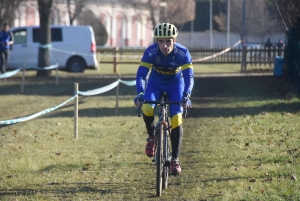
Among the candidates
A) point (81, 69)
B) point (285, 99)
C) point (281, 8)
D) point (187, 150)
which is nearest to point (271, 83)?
point (281, 8)

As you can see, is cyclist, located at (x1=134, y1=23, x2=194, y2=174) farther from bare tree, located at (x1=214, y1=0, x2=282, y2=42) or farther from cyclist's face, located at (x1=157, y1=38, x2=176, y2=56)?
bare tree, located at (x1=214, y1=0, x2=282, y2=42)

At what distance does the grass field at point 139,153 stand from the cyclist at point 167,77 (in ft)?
2.13

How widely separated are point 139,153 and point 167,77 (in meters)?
2.80

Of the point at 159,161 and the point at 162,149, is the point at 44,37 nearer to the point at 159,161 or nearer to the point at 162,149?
the point at 162,149

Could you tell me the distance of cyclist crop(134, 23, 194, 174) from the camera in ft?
24.9

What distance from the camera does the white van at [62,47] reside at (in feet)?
95.9

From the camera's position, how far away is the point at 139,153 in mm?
10414

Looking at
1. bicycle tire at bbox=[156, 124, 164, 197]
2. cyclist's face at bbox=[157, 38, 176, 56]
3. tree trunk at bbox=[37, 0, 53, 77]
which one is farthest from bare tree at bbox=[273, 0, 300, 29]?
bicycle tire at bbox=[156, 124, 164, 197]

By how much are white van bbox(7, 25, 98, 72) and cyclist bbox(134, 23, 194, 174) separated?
71.3 ft

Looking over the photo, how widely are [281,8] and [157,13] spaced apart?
1396 inches

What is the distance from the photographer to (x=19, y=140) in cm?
1185

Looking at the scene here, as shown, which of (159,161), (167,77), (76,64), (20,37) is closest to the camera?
(159,161)

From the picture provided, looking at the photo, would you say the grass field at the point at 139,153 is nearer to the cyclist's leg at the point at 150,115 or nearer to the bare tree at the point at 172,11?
the cyclist's leg at the point at 150,115

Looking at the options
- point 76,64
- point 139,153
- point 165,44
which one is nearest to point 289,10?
point 139,153
